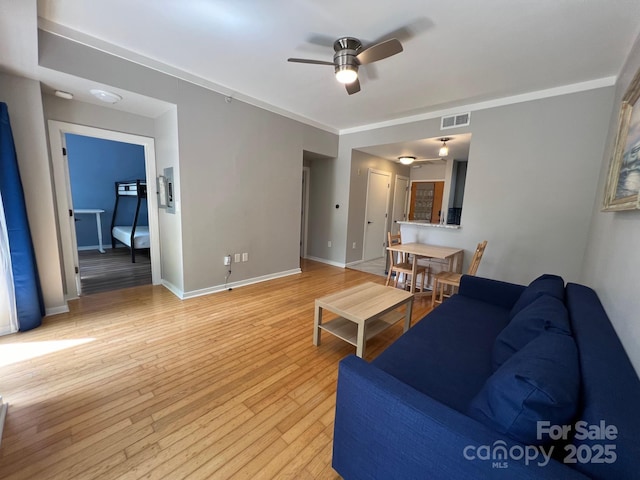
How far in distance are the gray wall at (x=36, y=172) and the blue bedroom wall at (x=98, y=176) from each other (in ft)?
12.0

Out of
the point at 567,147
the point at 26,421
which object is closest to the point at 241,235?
the point at 26,421

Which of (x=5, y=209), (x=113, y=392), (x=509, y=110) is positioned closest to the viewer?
(x=113, y=392)

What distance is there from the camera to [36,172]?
8.29ft

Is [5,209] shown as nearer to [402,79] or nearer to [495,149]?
[402,79]

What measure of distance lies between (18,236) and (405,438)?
341 centimetres

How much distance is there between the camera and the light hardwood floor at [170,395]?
1310 mm

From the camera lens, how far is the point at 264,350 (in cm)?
228

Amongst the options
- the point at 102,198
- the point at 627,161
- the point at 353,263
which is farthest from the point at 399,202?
the point at 102,198

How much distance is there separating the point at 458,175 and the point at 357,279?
12.9 feet

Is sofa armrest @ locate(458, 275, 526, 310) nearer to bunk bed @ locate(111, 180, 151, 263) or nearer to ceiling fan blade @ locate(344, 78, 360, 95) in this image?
ceiling fan blade @ locate(344, 78, 360, 95)

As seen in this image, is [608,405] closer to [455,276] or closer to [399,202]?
[455,276]

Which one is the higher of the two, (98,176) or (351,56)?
(351,56)

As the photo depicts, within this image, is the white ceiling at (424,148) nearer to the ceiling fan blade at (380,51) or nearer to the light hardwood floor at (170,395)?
the ceiling fan blade at (380,51)

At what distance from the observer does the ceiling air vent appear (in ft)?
12.0
